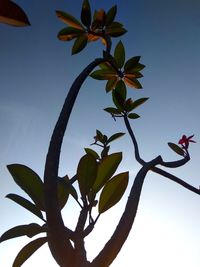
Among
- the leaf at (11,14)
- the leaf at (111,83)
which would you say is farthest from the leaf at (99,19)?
the leaf at (11,14)

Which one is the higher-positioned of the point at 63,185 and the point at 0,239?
the point at 63,185

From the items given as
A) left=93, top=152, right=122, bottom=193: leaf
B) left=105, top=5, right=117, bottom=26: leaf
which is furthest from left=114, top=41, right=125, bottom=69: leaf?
left=93, top=152, right=122, bottom=193: leaf

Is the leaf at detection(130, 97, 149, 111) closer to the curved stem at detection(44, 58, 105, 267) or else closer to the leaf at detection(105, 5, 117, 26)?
the leaf at detection(105, 5, 117, 26)

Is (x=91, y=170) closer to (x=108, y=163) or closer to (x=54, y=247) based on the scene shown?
(x=108, y=163)

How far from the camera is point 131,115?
3.68 metres

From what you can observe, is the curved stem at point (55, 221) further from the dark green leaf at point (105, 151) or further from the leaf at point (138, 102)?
the dark green leaf at point (105, 151)

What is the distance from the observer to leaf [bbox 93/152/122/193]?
1.75 metres

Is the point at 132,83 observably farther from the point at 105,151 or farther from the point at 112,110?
the point at 105,151

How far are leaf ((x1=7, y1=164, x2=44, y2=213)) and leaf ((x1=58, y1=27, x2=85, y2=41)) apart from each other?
1848 millimetres

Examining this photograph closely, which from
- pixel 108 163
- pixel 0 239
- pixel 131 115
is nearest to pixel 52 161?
pixel 108 163

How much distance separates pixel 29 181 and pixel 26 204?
17cm

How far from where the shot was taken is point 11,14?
0.74 metres

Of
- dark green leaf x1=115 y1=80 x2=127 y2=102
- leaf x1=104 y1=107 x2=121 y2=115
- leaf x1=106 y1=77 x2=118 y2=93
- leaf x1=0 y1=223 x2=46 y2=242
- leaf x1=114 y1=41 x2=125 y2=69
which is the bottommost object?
leaf x1=0 y1=223 x2=46 y2=242

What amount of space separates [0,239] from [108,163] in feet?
2.32
